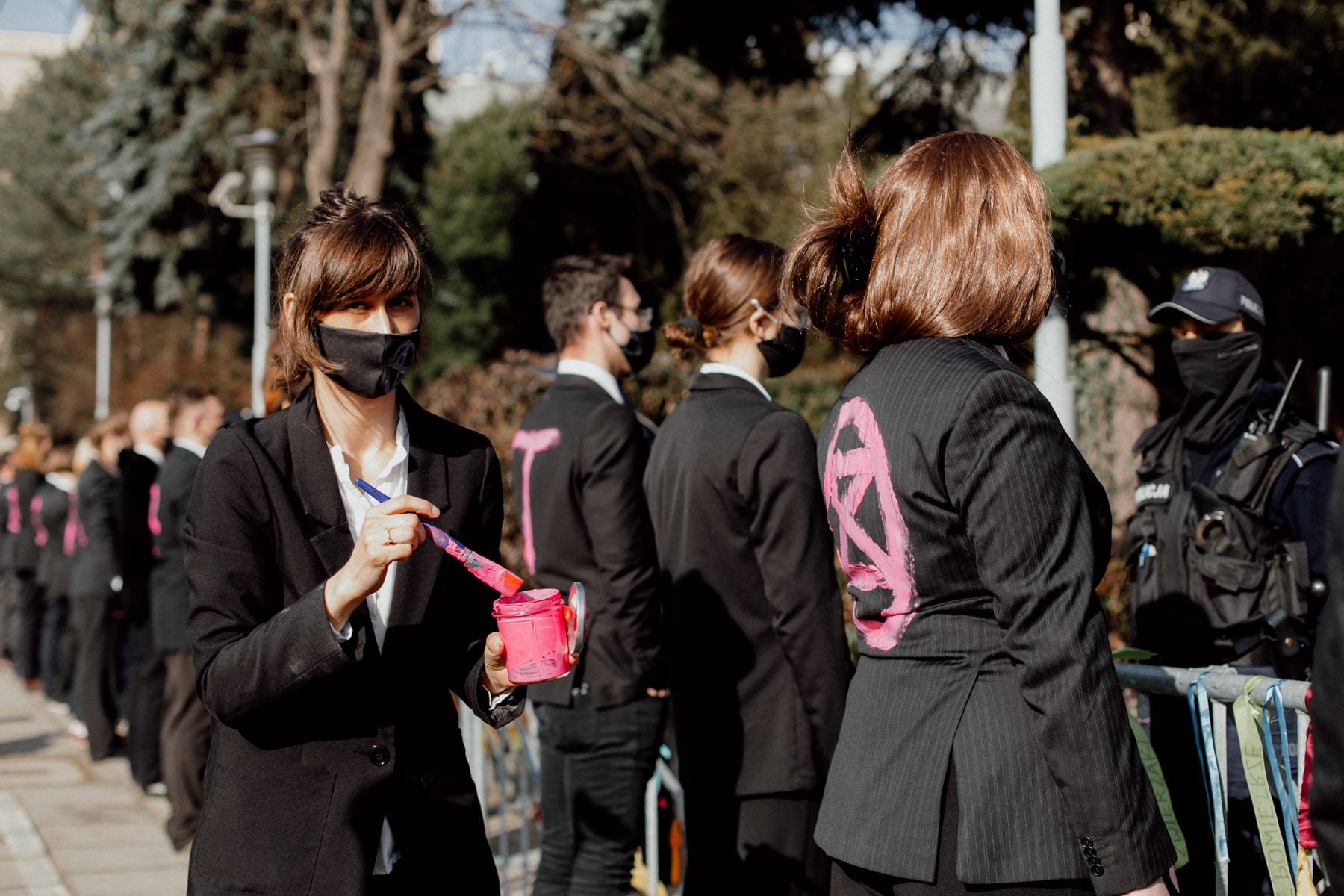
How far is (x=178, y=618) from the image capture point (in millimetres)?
6988

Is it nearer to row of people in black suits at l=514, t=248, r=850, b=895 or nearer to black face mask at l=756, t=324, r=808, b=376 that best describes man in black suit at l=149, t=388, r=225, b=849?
row of people in black suits at l=514, t=248, r=850, b=895

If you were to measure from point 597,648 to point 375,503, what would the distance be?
1.73m

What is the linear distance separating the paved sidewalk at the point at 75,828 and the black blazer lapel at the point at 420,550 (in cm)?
304

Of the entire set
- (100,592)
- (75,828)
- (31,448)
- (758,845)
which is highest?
(31,448)

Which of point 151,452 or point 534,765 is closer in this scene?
point 534,765

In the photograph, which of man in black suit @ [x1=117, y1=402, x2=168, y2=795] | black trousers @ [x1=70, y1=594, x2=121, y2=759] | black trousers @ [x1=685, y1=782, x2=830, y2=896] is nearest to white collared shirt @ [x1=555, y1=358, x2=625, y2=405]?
black trousers @ [x1=685, y1=782, x2=830, y2=896]

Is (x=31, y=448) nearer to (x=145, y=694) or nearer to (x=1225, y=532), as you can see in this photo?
(x=145, y=694)

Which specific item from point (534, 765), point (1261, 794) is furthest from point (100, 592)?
point (1261, 794)

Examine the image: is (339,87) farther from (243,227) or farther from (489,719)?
(489,719)

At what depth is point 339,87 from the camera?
1442 centimetres

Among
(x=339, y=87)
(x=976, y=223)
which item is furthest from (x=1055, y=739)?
(x=339, y=87)

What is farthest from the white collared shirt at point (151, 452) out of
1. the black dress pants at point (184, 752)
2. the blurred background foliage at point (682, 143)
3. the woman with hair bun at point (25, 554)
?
the woman with hair bun at point (25, 554)

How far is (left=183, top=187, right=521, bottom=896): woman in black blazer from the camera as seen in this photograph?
7.59 feet

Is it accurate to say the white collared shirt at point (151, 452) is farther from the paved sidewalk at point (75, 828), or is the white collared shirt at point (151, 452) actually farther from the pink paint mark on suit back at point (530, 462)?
the pink paint mark on suit back at point (530, 462)
